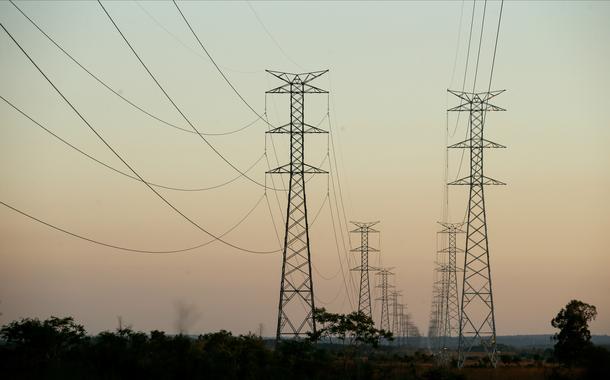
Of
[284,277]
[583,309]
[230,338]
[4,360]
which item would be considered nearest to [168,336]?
[230,338]

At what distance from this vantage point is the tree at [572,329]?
105938mm

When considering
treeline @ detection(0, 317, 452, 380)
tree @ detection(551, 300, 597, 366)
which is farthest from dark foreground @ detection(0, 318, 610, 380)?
tree @ detection(551, 300, 597, 366)

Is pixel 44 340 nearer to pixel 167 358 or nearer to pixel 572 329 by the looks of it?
pixel 167 358

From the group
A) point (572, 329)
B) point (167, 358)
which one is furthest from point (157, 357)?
point (572, 329)

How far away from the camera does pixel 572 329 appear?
110 metres

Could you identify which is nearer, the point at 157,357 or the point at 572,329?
the point at 157,357

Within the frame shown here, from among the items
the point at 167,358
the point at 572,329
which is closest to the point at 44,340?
the point at 167,358

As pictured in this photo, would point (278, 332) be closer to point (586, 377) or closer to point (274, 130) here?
point (274, 130)

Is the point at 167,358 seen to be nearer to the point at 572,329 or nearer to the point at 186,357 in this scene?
the point at 186,357

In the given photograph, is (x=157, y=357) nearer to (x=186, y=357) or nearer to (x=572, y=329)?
(x=186, y=357)

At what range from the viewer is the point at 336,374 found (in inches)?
2699

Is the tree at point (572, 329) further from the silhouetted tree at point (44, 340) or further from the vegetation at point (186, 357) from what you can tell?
the silhouetted tree at point (44, 340)

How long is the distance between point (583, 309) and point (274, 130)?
52.5 m

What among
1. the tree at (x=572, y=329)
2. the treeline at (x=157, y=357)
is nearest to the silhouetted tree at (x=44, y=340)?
the treeline at (x=157, y=357)
